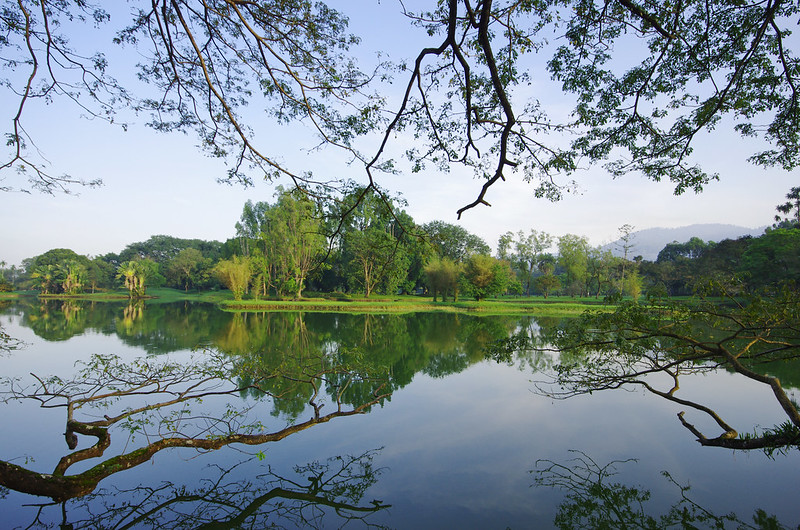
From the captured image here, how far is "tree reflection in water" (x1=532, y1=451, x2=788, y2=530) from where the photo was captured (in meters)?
4.43

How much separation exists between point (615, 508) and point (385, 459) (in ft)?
9.99

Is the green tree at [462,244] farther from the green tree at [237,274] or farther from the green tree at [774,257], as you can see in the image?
the green tree at [774,257]

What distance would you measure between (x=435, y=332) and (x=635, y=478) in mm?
14529

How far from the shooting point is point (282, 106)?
5.28 metres

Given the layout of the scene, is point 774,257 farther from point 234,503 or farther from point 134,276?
point 134,276

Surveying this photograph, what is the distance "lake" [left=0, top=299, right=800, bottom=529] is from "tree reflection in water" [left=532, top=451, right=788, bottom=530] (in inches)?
0.9

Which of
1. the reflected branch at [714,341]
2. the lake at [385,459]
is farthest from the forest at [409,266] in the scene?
the reflected branch at [714,341]

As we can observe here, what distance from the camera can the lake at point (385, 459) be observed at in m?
4.48

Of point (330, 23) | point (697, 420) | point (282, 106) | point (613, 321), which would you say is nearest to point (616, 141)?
point (613, 321)

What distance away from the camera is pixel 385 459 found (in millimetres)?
→ 6020

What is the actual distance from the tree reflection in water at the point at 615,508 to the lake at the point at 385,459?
2cm

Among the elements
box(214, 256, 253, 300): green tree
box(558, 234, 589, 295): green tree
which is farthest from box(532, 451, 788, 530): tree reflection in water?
box(558, 234, 589, 295): green tree

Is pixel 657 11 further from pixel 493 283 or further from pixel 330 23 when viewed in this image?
pixel 493 283

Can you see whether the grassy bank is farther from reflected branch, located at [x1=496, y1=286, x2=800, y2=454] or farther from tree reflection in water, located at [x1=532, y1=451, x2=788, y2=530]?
reflected branch, located at [x1=496, y1=286, x2=800, y2=454]
